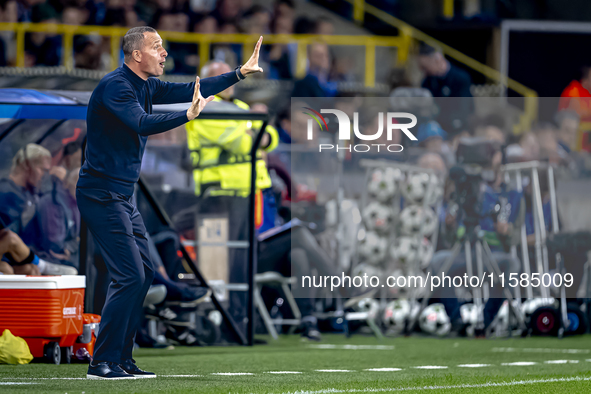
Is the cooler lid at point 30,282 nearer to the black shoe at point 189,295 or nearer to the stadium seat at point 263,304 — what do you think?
the black shoe at point 189,295

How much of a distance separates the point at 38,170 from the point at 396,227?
12.5ft

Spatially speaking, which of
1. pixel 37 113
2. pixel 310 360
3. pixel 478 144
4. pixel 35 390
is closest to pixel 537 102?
pixel 478 144

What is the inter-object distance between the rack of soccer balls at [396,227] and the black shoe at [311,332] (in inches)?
27.8

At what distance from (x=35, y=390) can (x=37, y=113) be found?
11.2 feet

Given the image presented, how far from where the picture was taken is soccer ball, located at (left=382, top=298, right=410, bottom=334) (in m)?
10.7

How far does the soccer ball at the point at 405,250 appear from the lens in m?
10.8

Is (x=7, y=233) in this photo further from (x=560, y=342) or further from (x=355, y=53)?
(x=355, y=53)

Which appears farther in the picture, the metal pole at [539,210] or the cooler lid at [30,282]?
the metal pole at [539,210]

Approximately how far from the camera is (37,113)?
820 centimetres

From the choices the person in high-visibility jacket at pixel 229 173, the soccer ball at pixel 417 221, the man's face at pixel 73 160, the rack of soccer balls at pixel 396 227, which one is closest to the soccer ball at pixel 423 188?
the rack of soccer balls at pixel 396 227

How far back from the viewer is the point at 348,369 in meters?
7.04

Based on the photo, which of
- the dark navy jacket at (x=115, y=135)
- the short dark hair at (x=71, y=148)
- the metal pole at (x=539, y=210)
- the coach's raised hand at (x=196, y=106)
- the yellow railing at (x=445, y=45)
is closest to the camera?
the coach's raised hand at (x=196, y=106)

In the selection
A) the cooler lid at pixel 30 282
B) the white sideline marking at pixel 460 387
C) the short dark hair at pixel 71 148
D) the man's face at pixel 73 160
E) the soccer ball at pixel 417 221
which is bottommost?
the white sideline marking at pixel 460 387

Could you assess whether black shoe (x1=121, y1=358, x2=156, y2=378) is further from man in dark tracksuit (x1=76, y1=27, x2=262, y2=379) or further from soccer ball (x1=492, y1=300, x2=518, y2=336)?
soccer ball (x1=492, y1=300, x2=518, y2=336)
